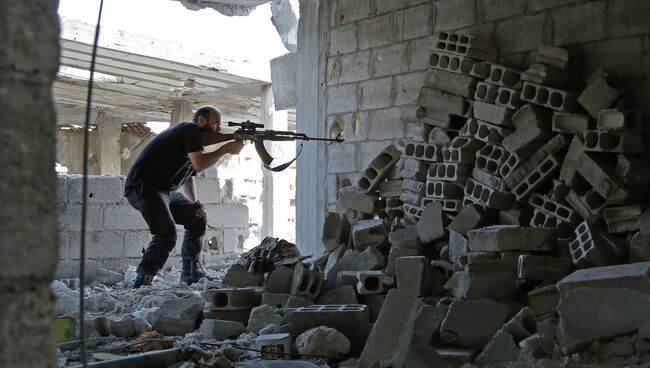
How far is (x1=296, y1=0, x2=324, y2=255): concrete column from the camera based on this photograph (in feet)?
22.3

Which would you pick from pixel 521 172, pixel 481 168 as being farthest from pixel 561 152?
pixel 481 168

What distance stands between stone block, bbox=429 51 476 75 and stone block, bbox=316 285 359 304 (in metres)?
1.89

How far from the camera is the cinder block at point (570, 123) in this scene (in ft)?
15.2

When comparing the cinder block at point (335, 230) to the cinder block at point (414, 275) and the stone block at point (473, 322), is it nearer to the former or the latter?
the cinder block at point (414, 275)

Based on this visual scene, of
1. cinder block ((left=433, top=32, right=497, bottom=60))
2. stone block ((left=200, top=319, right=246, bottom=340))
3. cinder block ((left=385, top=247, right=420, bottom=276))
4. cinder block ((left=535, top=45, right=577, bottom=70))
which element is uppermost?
cinder block ((left=433, top=32, right=497, bottom=60))

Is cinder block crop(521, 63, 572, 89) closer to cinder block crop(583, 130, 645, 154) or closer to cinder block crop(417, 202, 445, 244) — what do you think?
cinder block crop(583, 130, 645, 154)

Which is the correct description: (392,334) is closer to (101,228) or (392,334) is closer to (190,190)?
(190,190)

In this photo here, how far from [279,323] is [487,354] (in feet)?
5.04

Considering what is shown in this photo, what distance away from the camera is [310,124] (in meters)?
6.90

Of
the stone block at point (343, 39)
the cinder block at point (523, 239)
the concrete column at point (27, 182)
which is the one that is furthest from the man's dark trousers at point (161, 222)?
the concrete column at point (27, 182)

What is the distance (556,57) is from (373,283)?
2005mm

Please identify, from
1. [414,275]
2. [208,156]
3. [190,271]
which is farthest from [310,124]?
[414,275]

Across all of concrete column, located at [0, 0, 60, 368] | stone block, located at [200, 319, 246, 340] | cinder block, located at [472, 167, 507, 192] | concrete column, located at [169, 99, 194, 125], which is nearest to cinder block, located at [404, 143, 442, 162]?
cinder block, located at [472, 167, 507, 192]

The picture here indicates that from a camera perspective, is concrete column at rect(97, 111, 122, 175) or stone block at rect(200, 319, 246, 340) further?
concrete column at rect(97, 111, 122, 175)
